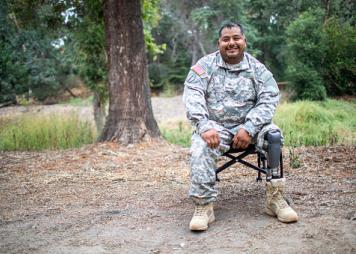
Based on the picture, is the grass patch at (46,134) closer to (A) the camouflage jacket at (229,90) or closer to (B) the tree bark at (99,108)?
(B) the tree bark at (99,108)

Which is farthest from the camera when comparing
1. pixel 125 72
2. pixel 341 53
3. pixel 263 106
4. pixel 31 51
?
pixel 31 51

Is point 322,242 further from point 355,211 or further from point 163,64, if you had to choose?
point 163,64

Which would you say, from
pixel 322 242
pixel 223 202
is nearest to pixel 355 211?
pixel 322 242

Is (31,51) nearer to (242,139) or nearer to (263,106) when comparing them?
(263,106)

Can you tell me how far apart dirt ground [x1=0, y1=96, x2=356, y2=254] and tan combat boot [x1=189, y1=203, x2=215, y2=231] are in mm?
71

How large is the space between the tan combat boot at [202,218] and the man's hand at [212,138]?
1.63ft

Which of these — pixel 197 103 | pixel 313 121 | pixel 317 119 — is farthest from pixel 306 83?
pixel 197 103

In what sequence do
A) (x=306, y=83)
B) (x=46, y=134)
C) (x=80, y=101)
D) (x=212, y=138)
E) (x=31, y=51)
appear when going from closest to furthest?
(x=212, y=138), (x=46, y=134), (x=306, y=83), (x=31, y=51), (x=80, y=101)

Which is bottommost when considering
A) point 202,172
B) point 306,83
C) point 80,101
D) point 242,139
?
point 80,101

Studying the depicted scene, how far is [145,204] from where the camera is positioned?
14.2ft

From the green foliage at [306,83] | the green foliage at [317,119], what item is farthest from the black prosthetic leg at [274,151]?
the green foliage at [306,83]

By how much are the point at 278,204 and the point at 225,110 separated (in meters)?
0.89

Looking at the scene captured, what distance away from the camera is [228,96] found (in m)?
3.84

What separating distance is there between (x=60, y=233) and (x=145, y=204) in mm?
935
